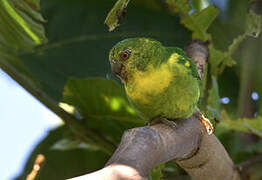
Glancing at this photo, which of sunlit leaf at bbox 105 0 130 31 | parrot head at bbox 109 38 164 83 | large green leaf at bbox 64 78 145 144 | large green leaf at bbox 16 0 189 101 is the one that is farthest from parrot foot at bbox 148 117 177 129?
large green leaf at bbox 16 0 189 101

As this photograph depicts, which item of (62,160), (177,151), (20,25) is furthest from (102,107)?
(177,151)

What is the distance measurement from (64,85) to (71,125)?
307mm

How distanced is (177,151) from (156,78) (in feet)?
1.17

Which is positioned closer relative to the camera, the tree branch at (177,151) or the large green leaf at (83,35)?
the tree branch at (177,151)

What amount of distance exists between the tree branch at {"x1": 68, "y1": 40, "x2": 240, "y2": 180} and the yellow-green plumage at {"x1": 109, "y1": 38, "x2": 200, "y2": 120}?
0.22ft

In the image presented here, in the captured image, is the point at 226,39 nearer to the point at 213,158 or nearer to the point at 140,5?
the point at 140,5

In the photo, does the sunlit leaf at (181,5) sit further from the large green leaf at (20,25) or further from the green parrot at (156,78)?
the large green leaf at (20,25)

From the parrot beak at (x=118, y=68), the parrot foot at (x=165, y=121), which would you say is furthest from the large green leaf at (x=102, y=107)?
the parrot foot at (x=165, y=121)

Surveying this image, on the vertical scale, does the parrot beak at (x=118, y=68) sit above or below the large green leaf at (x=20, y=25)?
below

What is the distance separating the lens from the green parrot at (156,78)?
4.08 ft

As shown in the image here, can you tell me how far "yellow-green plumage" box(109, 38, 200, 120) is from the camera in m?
1.24

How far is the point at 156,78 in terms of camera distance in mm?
1263

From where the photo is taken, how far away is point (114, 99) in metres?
1.81

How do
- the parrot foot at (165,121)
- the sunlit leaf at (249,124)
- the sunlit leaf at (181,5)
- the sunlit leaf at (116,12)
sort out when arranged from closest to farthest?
the parrot foot at (165,121) < the sunlit leaf at (116,12) < the sunlit leaf at (249,124) < the sunlit leaf at (181,5)
